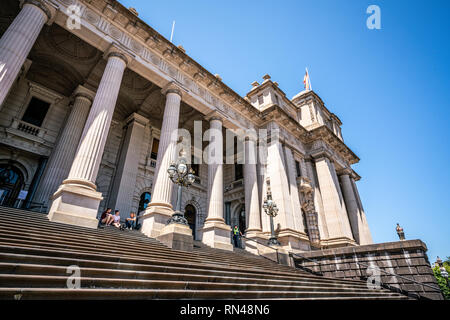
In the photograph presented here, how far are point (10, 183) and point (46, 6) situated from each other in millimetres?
8554

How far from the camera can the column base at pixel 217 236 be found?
10732 millimetres

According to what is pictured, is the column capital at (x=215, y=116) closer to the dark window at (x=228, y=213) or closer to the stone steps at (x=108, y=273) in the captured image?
the dark window at (x=228, y=213)

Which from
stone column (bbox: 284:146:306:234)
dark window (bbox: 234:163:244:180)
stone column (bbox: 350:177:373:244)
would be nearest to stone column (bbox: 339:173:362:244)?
stone column (bbox: 350:177:373:244)

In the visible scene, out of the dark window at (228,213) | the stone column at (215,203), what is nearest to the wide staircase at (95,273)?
the stone column at (215,203)

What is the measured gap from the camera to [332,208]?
662 inches

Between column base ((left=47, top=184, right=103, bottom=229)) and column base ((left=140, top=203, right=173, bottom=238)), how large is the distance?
2112 millimetres

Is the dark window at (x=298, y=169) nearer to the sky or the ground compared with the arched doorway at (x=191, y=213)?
nearer to the sky

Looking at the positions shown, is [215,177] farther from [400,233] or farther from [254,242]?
[400,233]

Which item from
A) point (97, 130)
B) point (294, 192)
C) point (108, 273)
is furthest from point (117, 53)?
point (294, 192)

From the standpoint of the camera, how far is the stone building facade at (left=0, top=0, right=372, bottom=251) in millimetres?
8656

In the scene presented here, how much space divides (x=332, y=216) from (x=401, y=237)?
16.3 feet

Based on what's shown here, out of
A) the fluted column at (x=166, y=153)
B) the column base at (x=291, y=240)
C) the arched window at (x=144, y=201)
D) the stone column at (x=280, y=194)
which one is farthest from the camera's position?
the arched window at (x=144, y=201)
